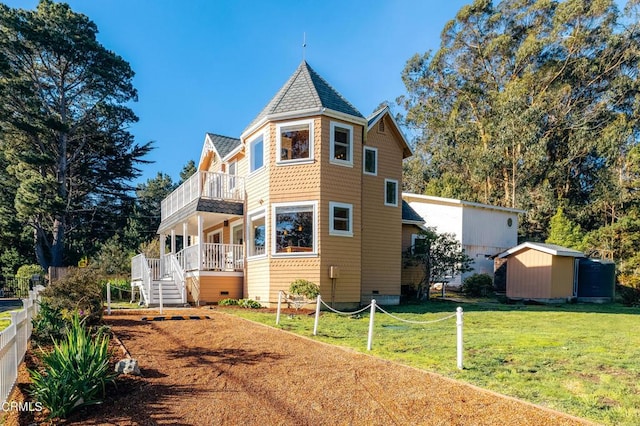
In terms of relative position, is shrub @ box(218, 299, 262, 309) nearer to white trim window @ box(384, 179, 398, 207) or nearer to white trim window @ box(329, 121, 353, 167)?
white trim window @ box(329, 121, 353, 167)

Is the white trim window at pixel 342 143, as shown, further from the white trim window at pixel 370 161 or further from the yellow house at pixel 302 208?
the white trim window at pixel 370 161

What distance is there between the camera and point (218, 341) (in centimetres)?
852

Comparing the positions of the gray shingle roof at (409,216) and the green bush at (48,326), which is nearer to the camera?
the green bush at (48,326)

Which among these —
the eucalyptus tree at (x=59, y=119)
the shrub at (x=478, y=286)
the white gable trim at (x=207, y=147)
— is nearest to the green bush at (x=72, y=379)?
the white gable trim at (x=207, y=147)

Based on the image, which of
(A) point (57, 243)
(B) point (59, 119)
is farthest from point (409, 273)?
(B) point (59, 119)

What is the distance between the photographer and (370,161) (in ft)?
56.8

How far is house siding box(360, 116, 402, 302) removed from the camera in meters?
16.8

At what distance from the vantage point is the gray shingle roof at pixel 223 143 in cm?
2155

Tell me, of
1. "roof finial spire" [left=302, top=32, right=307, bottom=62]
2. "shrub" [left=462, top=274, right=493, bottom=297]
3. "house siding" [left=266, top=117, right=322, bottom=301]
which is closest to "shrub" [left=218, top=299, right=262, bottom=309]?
"house siding" [left=266, top=117, right=322, bottom=301]

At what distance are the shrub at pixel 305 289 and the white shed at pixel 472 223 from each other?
13451mm

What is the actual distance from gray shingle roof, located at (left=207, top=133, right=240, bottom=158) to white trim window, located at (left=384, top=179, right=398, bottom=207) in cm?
825

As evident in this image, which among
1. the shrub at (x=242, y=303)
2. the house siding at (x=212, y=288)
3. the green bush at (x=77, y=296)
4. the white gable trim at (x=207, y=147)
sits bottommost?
the shrub at (x=242, y=303)

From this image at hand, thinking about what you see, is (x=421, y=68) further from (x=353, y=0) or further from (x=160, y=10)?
(x=160, y=10)

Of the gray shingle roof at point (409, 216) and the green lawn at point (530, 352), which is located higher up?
the gray shingle roof at point (409, 216)
